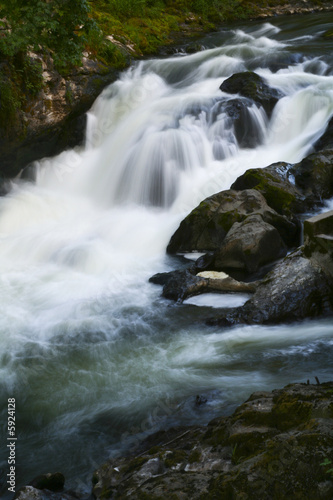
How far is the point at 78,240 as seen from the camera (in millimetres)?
8484

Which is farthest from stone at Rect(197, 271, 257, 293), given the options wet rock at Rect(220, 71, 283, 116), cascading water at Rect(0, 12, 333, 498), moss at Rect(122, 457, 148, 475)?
wet rock at Rect(220, 71, 283, 116)

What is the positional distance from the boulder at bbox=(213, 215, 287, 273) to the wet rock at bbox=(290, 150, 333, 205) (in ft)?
5.13

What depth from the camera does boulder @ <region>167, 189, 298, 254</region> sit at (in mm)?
7422

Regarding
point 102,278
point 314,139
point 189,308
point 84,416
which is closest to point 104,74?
point 314,139

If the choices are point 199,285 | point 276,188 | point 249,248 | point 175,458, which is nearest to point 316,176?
point 276,188

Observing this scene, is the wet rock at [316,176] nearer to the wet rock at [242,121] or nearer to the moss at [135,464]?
the wet rock at [242,121]

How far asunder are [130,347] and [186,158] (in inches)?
205

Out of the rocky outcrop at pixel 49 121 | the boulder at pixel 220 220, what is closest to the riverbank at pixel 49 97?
the rocky outcrop at pixel 49 121

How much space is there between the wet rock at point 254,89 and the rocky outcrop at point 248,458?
8.40 metres

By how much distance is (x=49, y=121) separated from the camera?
10.7 metres

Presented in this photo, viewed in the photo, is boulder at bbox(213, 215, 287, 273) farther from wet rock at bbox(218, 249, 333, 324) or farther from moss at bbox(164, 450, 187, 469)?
moss at bbox(164, 450, 187, 469)

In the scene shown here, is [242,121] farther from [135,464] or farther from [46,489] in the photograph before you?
[46,489]

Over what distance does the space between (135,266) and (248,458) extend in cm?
520

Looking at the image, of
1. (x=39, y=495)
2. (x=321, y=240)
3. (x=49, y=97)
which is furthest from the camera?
(x=49, y=97)
